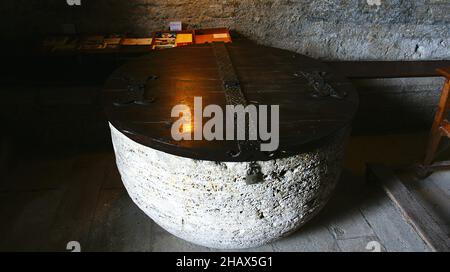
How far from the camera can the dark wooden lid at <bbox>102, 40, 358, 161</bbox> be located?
1970 mm

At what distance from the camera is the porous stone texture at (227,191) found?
2.03 meters

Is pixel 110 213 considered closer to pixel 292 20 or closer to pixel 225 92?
pixel 225 92

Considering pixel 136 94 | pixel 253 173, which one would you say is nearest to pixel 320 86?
pixel 253 173

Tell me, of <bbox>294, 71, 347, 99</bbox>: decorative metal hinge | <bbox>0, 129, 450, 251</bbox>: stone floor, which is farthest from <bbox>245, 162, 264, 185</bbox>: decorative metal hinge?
<bbox>0, 129, 450, 251</bbox>: stone floor

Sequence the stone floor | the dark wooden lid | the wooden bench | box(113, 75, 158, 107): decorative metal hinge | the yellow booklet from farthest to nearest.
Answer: the yellow booklet < the wooden bench < the stone floor < box(113, 75, 158, 107): decorative metal hinge < the dark wooden lid

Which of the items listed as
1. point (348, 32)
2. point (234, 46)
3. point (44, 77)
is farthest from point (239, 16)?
point (44, 77)

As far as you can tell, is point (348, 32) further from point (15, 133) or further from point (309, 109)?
point (15, 133)

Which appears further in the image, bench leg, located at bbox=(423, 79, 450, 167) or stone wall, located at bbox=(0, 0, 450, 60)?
stone wall, located at bbox=(0, 0, 450, 60)

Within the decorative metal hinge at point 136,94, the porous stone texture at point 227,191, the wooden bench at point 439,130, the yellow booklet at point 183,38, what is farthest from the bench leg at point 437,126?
the decorative metal hinge at point 136,94

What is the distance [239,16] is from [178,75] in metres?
1.16

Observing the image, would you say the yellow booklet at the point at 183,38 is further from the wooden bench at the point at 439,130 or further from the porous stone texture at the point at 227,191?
the wooden bench at the point at 439,130

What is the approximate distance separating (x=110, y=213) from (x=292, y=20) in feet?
7.49

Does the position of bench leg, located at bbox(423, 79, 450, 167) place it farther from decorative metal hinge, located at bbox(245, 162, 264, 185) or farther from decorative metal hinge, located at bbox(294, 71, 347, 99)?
decorative metal hinge, located at bbox(245, 162, 264, 185)

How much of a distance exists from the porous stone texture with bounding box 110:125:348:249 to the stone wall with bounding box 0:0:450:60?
4.91 feet
